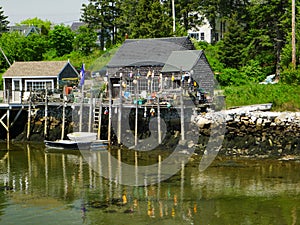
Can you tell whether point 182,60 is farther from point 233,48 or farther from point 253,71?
point 233,48

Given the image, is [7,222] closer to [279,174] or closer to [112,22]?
[279,174]

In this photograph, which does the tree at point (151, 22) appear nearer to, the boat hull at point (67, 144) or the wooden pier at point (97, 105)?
the wooden pier at point (97, 105)

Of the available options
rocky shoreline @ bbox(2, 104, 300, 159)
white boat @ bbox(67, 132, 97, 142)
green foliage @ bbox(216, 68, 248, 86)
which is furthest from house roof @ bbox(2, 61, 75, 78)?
green foliage @ bbox(216, 68, 248, 86)

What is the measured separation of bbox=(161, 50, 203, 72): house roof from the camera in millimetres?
36219

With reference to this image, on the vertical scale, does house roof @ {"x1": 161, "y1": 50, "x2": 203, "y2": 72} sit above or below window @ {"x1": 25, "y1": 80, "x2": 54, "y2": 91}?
above

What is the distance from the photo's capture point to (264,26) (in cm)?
4891

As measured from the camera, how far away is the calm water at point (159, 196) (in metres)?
19.7

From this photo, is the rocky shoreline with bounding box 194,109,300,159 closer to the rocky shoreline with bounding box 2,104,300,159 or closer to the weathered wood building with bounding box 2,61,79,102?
the rocky shoreline with bounding box 2,104,300,159

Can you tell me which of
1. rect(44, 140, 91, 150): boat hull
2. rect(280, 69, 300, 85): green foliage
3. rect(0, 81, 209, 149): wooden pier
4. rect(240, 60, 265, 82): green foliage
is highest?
rect(240, 60, 265, 82): green foliage

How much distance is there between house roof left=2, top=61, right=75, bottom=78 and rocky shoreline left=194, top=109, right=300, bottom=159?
42.7 feet

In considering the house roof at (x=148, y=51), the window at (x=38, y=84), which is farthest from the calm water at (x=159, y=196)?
the window at (x=38, y=84)

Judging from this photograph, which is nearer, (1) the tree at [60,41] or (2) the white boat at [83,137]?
(2) the white boat at [83,137]

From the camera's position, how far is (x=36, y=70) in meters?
41.2

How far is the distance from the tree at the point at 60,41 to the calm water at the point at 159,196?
33648mm
